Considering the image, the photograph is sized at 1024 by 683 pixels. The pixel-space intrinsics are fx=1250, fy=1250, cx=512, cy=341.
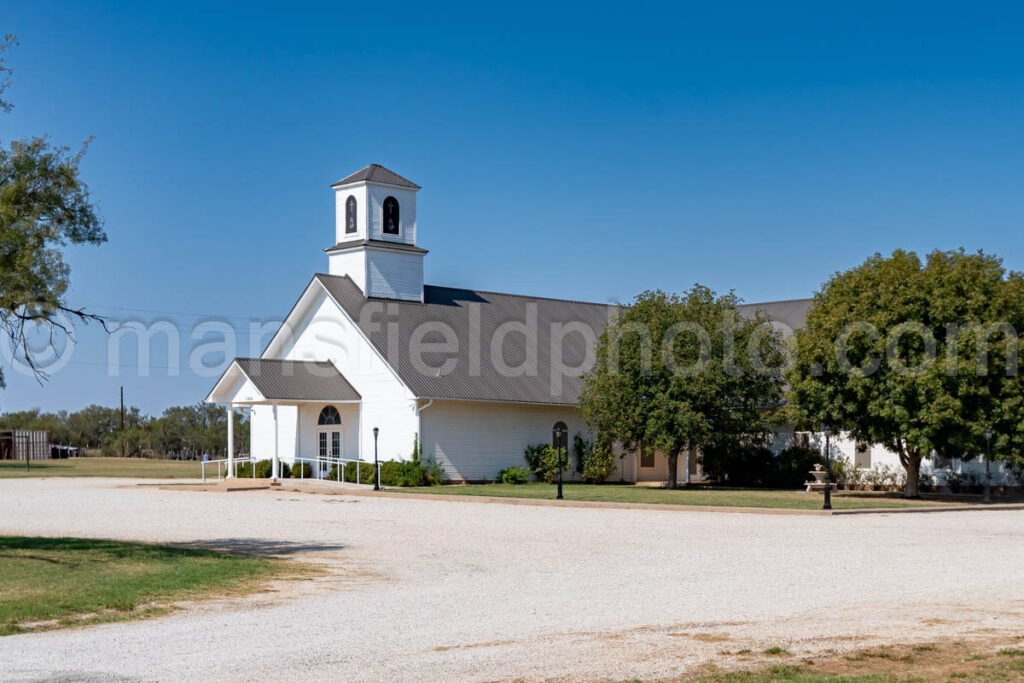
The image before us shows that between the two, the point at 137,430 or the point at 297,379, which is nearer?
the point at 297,379

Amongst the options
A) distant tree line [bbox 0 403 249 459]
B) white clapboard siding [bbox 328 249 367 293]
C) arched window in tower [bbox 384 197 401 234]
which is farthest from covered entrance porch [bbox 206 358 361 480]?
distant tree line [bbox 0 403 249 459]

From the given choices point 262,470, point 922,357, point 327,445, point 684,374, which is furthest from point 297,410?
point 922,357

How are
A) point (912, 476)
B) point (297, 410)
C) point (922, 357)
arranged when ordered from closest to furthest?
point (922, 357) < point (912, 476) < point (297, 410)

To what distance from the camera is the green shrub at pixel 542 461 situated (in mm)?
46250

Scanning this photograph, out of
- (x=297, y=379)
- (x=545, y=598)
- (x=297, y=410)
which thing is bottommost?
(x=545, y=598)

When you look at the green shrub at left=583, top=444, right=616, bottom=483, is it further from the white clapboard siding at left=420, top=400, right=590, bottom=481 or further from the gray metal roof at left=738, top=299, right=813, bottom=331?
the gray metal roof at left=738, top=299, right=813, bottom=331

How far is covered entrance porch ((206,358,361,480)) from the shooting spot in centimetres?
4466

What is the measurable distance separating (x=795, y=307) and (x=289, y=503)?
26493 mm

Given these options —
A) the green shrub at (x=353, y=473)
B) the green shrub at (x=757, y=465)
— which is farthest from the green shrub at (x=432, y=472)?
the green shrub at (x=757, y=465)

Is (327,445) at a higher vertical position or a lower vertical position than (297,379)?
lower

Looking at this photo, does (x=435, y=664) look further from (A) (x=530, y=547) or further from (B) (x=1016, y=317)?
(B) (x=1016, y=317)

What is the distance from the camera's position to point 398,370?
4362 cm

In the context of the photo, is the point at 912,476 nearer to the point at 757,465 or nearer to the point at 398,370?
the point at 757,465

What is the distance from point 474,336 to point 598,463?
6.85m
